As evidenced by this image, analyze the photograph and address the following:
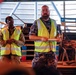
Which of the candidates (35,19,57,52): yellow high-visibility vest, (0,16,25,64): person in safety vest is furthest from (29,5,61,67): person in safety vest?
(0,16,25,64): person in safety vest

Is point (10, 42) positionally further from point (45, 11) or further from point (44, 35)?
point (45, 11)

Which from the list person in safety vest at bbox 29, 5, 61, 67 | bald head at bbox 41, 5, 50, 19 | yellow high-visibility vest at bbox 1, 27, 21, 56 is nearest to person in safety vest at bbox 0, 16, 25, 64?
yellow high-visibility vest at bbox 1, 27, 21, 56

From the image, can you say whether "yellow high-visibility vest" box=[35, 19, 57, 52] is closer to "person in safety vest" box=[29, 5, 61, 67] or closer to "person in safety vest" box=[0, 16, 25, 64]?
"person in safety vest" box=[29, 5, 61, 67]

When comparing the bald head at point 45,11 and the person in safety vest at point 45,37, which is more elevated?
the bald head at point 45,11

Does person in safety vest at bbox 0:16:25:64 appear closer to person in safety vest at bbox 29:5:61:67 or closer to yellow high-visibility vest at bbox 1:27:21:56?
yellow high-visibility vest at bbox 1:27:21:56

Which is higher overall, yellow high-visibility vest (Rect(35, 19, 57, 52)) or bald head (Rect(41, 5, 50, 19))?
bald head (Rect(41, 5, 50, 19))

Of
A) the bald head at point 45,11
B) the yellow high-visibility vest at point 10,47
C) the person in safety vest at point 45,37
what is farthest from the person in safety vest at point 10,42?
the bald head at point 45,11

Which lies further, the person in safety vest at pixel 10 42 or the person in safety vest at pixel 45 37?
the person in safety vest at pixel 10 42

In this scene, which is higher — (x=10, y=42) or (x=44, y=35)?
(x=44, y=35)

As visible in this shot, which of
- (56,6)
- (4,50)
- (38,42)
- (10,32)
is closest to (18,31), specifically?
Answer: (10,32)

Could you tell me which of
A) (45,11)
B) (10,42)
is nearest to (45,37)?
(45,11)

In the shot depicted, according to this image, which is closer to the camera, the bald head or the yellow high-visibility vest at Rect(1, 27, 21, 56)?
the bald head

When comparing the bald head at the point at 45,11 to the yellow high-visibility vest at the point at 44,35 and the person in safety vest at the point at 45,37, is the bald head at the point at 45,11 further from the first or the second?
the yellow high-visibility vest at the point at 44,35

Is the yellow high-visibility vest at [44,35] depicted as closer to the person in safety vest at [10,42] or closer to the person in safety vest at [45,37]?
the person in safety vest at [45,37]
